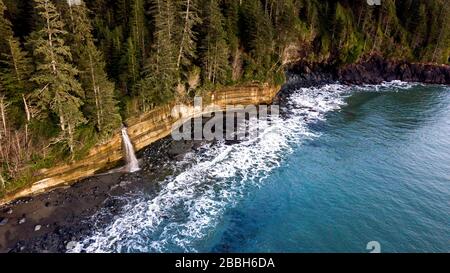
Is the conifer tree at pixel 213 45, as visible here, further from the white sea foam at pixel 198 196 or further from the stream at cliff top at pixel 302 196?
the stream at cliff top at pixel 302 196

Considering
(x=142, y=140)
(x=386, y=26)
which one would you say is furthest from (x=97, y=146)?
(x=386, y=26)

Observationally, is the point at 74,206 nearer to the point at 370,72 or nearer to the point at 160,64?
the point at 160,64

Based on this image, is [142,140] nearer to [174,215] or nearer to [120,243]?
[174,215]

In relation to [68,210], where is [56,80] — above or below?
above

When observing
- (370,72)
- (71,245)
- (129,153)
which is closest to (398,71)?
(370,72)

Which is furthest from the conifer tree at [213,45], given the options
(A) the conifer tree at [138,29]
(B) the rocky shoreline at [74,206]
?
(B) the rocky shoreline at [74,206]
